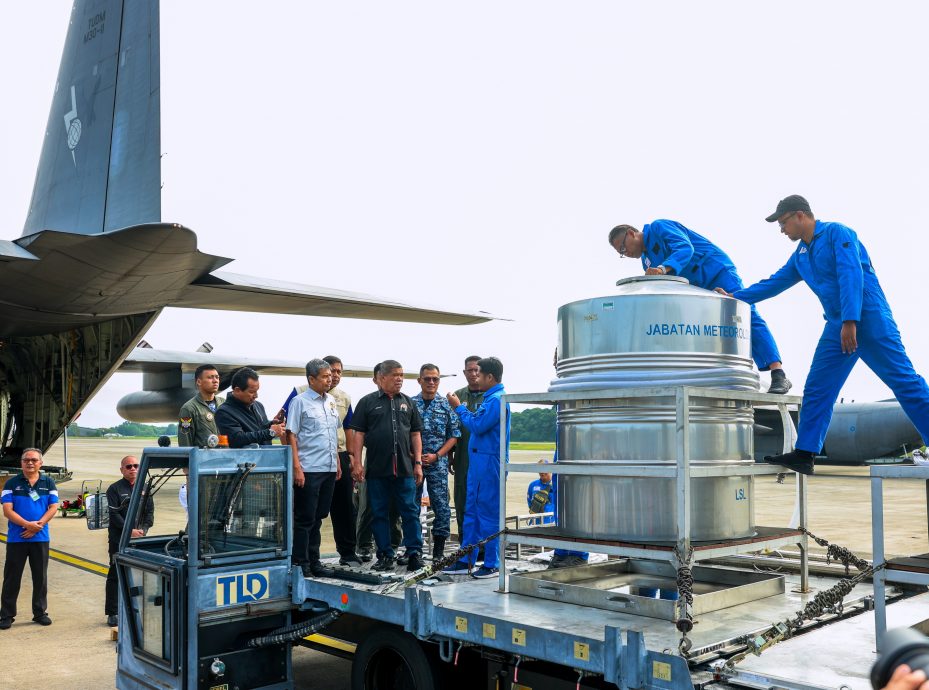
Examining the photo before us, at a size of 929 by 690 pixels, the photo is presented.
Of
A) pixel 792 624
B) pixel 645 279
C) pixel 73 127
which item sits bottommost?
pixel 792 624

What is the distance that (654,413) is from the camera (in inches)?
163

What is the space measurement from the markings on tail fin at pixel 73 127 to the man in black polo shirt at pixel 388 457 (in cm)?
865

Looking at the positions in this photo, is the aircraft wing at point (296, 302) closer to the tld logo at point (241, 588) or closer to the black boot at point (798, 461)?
the tld logo at point (241, 588)

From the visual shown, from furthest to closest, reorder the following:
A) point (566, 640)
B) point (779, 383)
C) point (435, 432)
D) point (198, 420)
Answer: point (435, 432)
point (198, 420)
point (779, 383)
point (566, 640)

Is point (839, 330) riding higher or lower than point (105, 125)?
lower

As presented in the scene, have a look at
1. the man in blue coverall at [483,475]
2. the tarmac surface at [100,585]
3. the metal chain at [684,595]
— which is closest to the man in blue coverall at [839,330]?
the tarmac surface at [100,585]

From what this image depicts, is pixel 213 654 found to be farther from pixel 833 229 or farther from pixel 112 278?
pixel 112 278

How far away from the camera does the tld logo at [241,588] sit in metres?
4.73

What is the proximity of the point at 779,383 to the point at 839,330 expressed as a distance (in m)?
0.59

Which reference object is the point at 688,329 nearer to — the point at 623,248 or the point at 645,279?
the point at 645,279

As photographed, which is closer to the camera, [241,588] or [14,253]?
[241,588]

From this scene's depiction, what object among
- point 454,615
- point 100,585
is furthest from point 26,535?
point 454,615

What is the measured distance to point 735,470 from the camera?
13.5ft

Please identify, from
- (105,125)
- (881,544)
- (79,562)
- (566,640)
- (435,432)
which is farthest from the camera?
(79,562)
